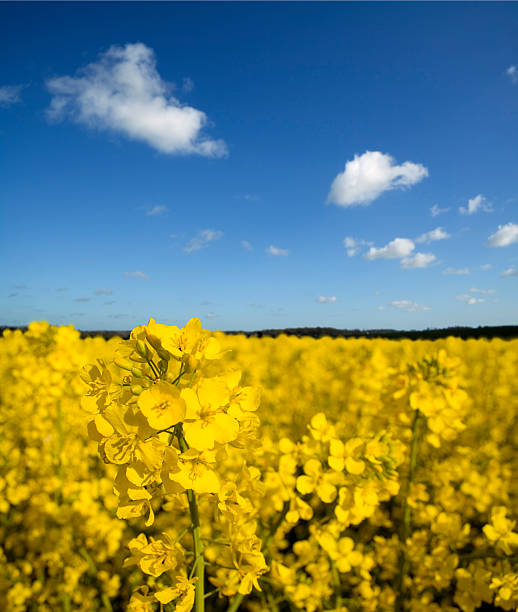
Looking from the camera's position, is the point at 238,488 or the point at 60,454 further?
the point at 60,454

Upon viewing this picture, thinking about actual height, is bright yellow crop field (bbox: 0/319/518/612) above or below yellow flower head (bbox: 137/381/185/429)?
below

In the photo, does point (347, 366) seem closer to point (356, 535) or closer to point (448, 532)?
point (356, 535)

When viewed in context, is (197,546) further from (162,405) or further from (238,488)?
(162,405)

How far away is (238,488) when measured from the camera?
3.64 ft

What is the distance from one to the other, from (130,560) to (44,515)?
2.81m

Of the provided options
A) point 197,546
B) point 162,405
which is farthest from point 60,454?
point 162,405

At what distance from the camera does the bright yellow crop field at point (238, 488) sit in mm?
947

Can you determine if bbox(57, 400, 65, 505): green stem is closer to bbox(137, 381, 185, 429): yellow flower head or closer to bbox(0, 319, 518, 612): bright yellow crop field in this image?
bbox(0, 319, 518, 612): bright yellow crop field

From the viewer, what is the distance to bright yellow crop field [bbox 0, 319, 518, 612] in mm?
947

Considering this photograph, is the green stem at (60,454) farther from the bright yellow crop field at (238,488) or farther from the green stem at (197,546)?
the green stem at (197,546)

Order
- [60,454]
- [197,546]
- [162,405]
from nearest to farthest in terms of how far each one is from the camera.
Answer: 1. [162,405]
2. [197,546]
3. [60,454]

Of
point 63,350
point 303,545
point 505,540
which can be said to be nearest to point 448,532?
point 505,540

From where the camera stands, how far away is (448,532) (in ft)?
7.48

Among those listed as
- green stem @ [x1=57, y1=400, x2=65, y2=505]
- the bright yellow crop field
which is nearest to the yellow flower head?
the bright yellow crop field
